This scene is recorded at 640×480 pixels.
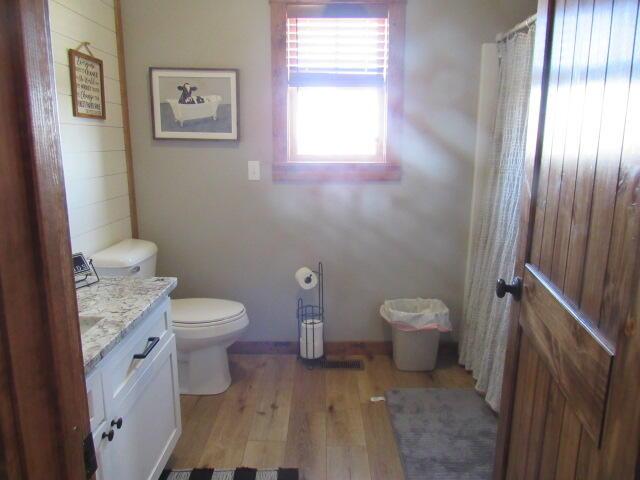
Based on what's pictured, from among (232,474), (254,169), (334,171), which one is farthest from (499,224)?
(232,474)

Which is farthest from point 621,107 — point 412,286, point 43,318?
point 412,286

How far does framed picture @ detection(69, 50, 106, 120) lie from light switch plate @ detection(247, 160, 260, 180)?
33.1 inches

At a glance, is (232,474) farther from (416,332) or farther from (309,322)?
(416,332)

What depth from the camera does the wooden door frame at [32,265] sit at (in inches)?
21.9

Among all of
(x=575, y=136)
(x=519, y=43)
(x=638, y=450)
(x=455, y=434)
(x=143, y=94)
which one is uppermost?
(x=519, y=43)

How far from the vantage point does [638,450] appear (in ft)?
2.45

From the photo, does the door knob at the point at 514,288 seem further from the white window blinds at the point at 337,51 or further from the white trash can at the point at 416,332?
the white window blinds at the point at 337,51

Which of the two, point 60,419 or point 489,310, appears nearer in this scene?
point 60,419

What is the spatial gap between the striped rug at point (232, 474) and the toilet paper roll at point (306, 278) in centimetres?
111

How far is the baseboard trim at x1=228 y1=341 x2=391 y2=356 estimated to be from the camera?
10.4 ft

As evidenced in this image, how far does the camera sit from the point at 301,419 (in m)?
2.45

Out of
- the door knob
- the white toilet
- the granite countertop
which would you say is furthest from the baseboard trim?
the door knob

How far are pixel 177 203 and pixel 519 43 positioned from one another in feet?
6.91

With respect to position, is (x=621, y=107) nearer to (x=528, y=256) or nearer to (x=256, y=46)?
(x=528, y=256)
